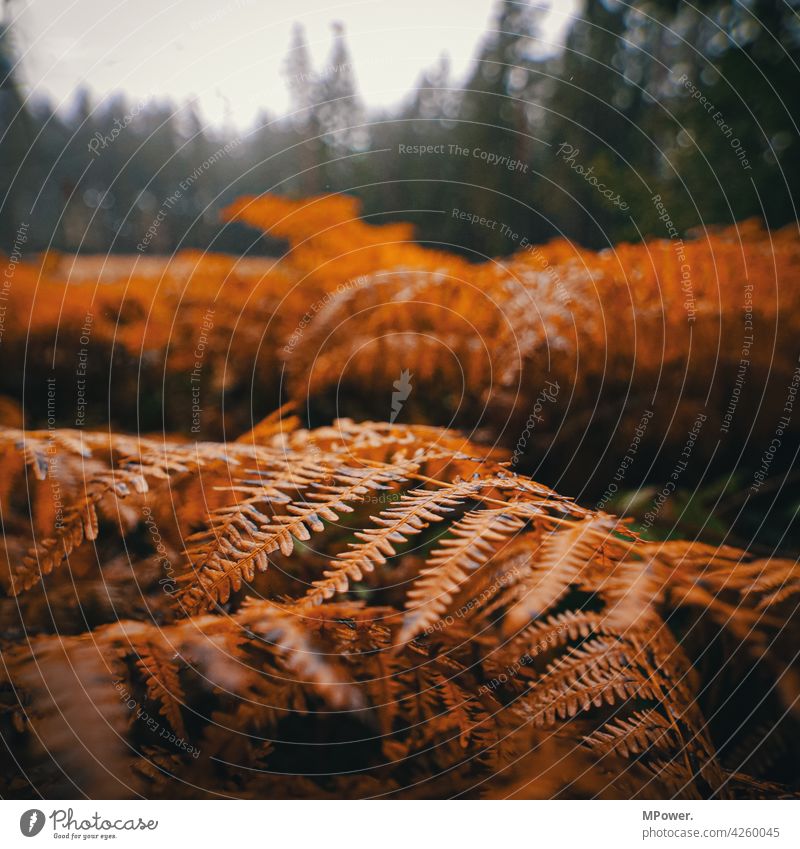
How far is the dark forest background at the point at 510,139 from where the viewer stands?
1.17 metres

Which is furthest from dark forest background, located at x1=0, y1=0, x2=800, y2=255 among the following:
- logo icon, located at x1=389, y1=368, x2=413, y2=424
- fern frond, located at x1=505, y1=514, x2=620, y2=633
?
fern frond, located at x1=505, y1=514, x2=620, y2=633

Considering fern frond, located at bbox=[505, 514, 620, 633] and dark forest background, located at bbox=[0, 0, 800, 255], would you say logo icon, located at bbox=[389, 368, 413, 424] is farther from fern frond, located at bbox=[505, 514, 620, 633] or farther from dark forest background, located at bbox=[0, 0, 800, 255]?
fern frond, located at bbox=[505, 514, 620, 633]

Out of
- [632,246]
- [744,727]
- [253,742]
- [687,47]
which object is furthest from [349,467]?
[687,47]

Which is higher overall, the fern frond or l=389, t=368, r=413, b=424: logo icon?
l=389, t=368, r=413, b=424: logo icon

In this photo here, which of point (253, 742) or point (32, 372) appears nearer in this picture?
point (253, 742)

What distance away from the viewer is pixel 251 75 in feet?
3.08

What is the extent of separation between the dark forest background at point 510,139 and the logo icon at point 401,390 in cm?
41

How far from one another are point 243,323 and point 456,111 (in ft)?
2.69
